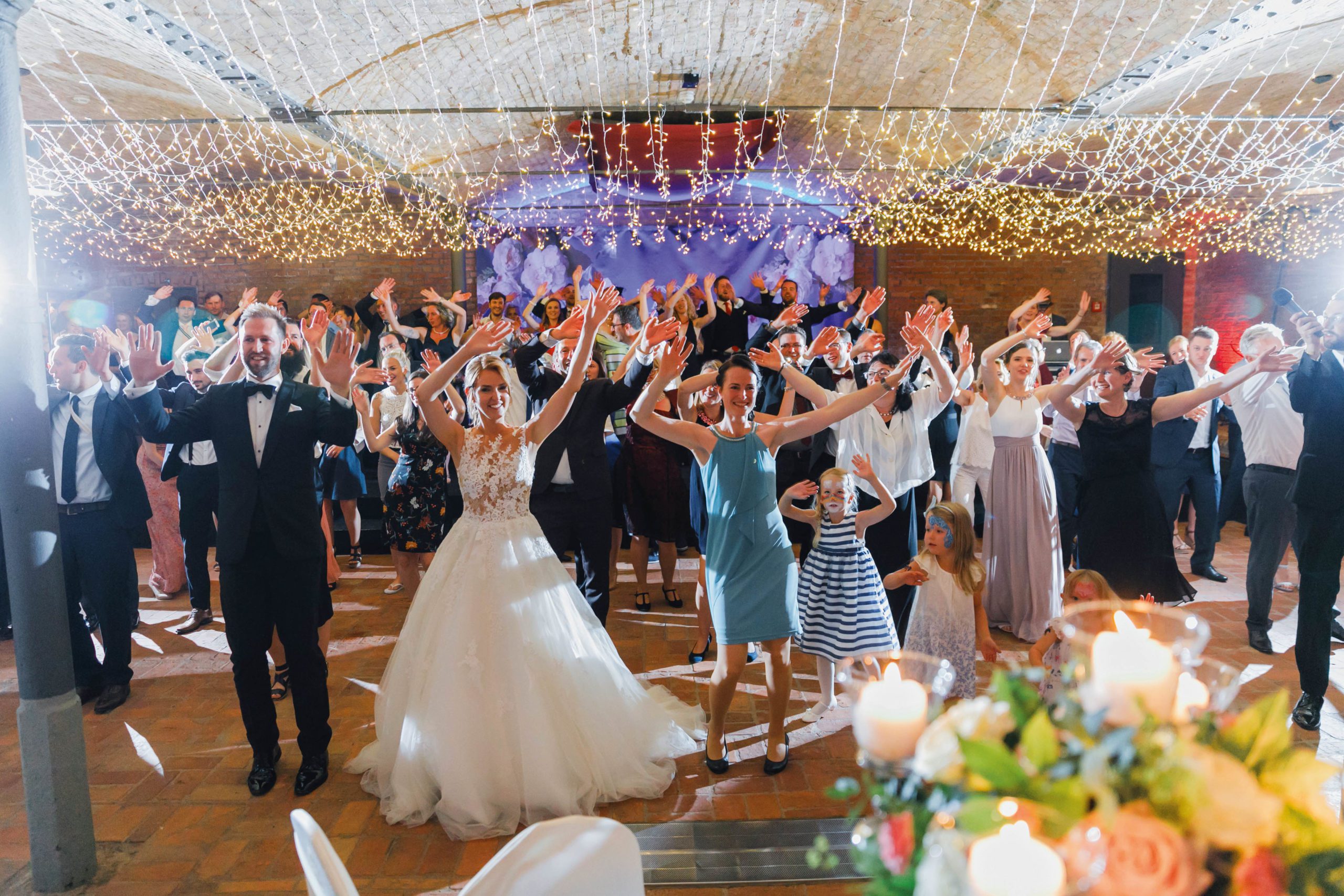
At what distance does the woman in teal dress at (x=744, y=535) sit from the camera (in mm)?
3045

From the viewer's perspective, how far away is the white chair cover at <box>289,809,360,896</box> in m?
1.04

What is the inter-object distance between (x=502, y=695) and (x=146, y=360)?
71.2 inches

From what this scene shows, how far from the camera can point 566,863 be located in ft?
3.80

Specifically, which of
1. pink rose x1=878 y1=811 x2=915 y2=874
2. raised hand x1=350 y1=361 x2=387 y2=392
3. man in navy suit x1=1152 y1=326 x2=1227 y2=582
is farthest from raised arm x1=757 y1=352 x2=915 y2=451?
man in navy suit x1=1152 y1=326 x2=1227 y2=582

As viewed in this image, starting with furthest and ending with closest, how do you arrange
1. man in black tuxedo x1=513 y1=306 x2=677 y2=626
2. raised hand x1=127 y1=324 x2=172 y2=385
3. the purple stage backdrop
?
the purple stage backdrop → man in black tuxedo x1=513 y1=306 x2=677 y2=626 → raised hand x1=127 y1=324 x2=172 y2=385

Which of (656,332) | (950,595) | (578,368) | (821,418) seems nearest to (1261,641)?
(950,595)

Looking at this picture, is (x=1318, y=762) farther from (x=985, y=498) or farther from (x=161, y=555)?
(x=161, y=555)

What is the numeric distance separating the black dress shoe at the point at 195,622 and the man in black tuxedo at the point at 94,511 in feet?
3.10

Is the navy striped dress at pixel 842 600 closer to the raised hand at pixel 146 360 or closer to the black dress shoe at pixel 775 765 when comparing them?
the black dress shoe at pixel 775 765

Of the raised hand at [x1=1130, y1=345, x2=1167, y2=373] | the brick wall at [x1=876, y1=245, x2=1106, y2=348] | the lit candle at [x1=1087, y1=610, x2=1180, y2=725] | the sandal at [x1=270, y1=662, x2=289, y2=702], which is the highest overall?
the brick wall at [x1=876, y1=245, x2=1106, y2=348]

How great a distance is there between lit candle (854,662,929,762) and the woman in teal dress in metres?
2.11

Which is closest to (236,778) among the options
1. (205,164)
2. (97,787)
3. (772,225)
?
(97,787)

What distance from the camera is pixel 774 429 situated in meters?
3.20

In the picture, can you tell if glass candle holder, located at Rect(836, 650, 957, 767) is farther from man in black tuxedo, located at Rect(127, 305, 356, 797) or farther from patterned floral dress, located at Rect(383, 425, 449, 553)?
patterned floral dress, located at Rect(383, 425, 449, 553)
